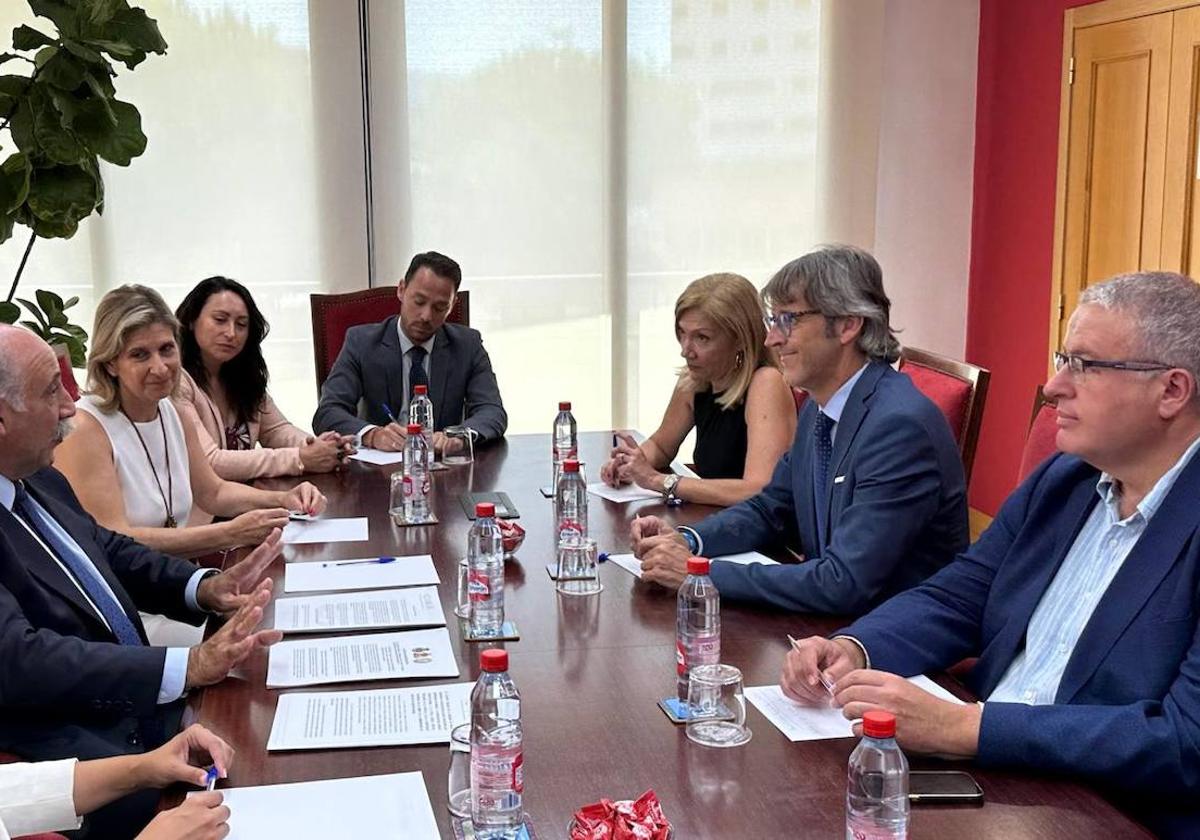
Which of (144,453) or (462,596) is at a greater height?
(144,453)

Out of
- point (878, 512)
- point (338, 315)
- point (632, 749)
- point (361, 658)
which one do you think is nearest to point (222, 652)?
point (361, 658)

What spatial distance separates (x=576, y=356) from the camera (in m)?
5.63

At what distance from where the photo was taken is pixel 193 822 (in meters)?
1.36

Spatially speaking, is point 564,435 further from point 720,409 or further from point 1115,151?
point 1115,151

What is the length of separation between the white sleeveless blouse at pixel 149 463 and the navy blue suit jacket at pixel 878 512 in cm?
134

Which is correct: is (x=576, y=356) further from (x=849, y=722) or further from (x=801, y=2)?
(x=849, y=722)

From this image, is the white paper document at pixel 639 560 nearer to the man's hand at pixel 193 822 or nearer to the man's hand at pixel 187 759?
A: the man's hand at pixel 187 759

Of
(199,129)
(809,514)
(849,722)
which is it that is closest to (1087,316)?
(849,722)

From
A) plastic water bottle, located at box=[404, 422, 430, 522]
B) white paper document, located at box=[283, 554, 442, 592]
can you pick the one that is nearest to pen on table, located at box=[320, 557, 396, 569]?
white paper document, located at box=[283, 554, 442, 592]

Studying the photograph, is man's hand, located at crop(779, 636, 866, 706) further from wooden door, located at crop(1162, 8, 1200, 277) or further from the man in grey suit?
wooden door, located at crop(1162, 8, 1200, 277)

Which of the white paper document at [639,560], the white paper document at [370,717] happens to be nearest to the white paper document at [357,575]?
the white paper document at [639,560]

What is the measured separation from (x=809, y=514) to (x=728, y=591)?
1.61 feet

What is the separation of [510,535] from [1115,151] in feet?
11.0

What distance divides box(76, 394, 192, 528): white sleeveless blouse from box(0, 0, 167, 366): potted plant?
613 mm
